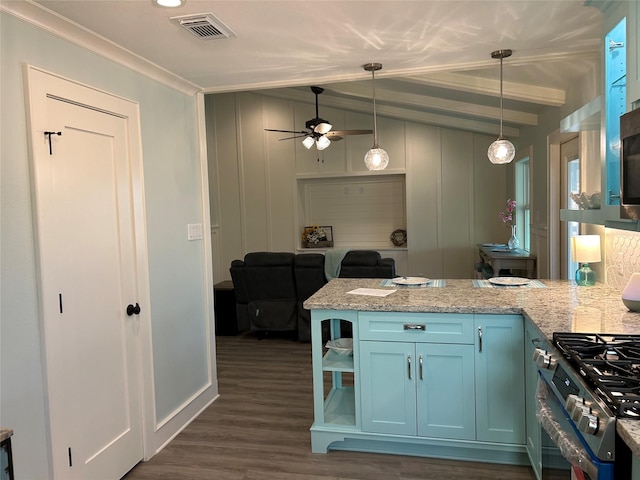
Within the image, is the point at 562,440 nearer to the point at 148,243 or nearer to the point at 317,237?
the point at 148,243

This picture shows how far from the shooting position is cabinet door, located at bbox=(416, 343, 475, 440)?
2607 millimetres

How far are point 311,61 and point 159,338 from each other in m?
1.97

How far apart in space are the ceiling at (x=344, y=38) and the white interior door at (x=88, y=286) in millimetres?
488

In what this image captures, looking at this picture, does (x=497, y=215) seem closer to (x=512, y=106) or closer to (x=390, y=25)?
(x=512, y=106)

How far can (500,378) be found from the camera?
2570 mm

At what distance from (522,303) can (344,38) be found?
5.61 ft

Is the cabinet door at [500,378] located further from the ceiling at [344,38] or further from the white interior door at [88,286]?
the white interior door at [88,286]

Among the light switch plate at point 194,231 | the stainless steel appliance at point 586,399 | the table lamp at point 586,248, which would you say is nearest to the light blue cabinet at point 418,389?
the stainless steel appliance at point 586,399

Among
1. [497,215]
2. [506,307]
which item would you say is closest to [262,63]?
[506,307]

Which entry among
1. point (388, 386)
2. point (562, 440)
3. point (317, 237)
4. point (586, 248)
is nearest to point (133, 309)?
point (388, 386)

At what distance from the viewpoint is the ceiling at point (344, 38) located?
220 cm

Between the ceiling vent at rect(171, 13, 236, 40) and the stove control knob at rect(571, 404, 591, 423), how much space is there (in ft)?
7.00

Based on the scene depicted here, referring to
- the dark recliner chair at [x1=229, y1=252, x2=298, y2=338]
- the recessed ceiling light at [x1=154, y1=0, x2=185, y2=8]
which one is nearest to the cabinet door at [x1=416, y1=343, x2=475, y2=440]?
the recessed ceiling light at [x1=154, y1=0, x2=185, y2=8]

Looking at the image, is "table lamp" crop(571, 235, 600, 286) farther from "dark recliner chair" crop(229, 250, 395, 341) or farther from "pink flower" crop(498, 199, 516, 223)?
"pink flower" crop(498, 199, 516, 223)
